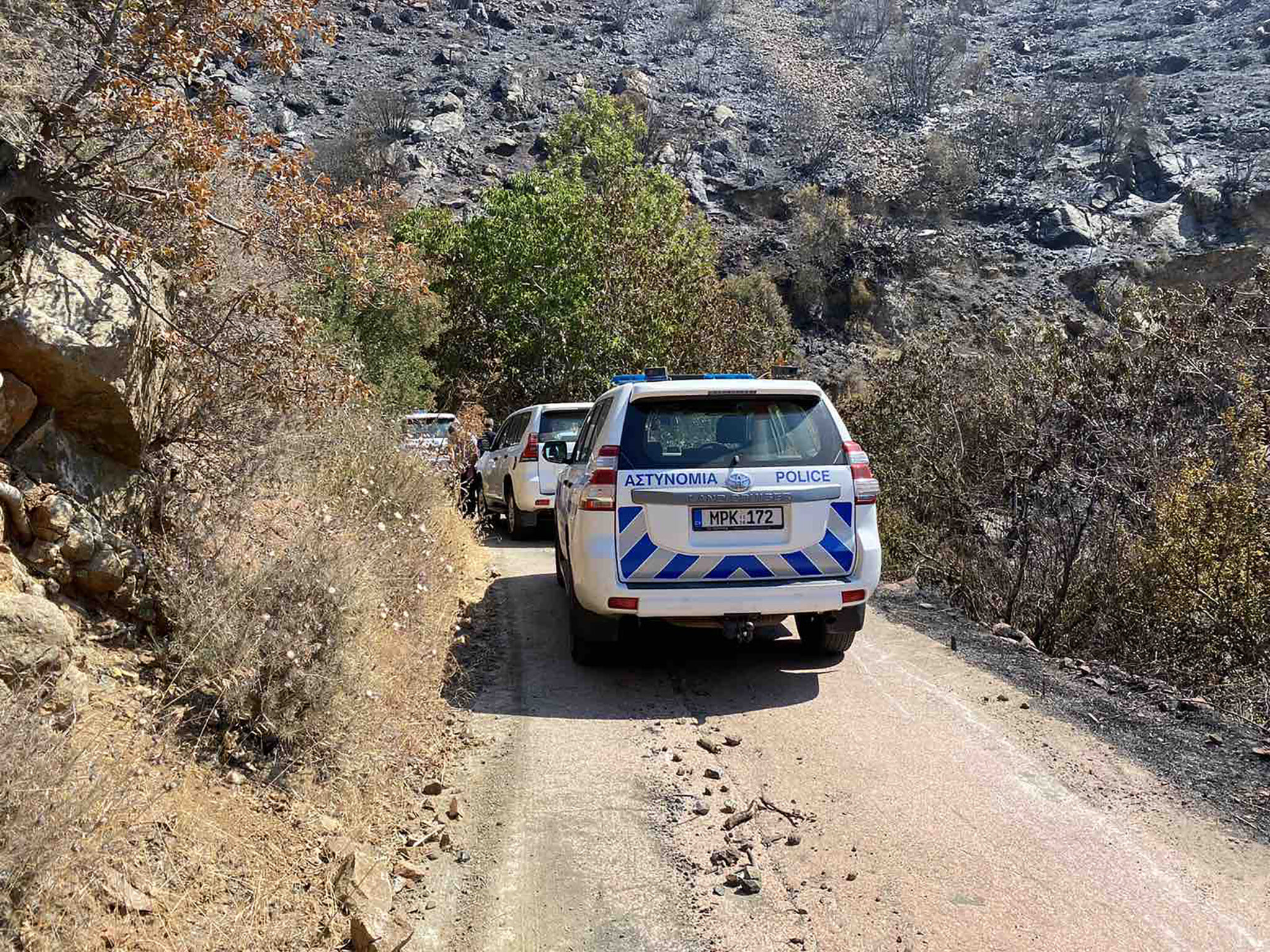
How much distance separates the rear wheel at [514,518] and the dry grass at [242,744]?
667cm

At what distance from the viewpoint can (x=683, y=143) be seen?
195 feet

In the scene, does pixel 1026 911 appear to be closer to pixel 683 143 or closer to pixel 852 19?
pixel 683 143

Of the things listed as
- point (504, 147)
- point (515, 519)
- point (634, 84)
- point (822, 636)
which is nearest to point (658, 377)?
point (822, 636)

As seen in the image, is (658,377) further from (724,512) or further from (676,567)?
(676,567)

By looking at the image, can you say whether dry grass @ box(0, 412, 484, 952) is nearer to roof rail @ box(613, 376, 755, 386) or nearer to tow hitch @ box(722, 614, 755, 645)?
tow hitch @ box(722, 614, 755, 645)

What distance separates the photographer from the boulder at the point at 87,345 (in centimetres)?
476

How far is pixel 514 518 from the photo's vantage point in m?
14.2

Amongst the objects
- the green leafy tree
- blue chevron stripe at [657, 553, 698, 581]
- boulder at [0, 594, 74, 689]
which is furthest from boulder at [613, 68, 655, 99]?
boulder at [0, 594, 74, 689]

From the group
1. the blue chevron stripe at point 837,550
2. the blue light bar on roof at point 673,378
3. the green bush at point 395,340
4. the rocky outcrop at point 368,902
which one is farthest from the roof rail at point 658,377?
the green bush at point 395,340

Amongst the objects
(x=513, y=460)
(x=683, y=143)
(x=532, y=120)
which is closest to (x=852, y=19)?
Answer: (x=683, y=143)

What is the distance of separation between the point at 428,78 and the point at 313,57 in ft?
23.5

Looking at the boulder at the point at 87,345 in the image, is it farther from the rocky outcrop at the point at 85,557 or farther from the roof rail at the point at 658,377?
the roof rail at the point at 658,377

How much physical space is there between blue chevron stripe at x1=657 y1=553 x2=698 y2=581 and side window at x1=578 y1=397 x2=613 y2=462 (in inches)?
47.8

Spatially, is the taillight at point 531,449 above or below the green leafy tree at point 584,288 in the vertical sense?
below
